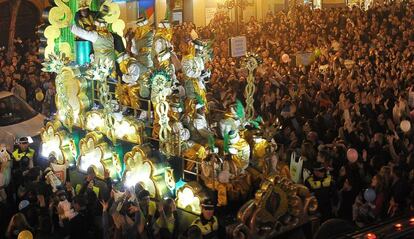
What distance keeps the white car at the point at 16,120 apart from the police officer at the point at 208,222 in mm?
6530

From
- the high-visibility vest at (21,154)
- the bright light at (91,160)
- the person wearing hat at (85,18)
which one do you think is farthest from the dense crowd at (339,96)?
the high-visibility vest at (21,154)

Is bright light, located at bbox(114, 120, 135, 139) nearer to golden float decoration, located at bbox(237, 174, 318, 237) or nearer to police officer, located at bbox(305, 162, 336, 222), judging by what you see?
golden float decoration, located at bbox(237, 174, 318, 237)

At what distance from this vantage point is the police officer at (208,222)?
8578 mm

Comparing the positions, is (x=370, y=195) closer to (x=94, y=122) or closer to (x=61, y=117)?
(x=94, y=122)

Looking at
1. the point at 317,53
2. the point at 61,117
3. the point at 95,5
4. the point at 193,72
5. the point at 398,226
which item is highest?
the point at 95,5

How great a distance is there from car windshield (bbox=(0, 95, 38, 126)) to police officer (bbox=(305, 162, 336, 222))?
770cm

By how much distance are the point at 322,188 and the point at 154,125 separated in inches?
111

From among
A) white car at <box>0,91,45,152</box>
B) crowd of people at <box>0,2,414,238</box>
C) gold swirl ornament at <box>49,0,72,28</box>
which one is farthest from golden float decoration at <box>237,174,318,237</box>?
white car at <box>0,91,45,152</box>

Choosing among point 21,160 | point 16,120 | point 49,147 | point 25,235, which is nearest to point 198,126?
point 25,235

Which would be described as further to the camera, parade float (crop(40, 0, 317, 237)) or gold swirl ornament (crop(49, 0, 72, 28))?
gold swirl ornament (crop(49, 0, 72, 28))

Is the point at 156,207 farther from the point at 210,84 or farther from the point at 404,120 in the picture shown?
the point at 210,84

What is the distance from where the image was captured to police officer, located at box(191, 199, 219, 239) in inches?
338

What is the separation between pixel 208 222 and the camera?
340 inches

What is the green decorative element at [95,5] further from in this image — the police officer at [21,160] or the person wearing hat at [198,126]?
the person wearing hat at [198,126]
